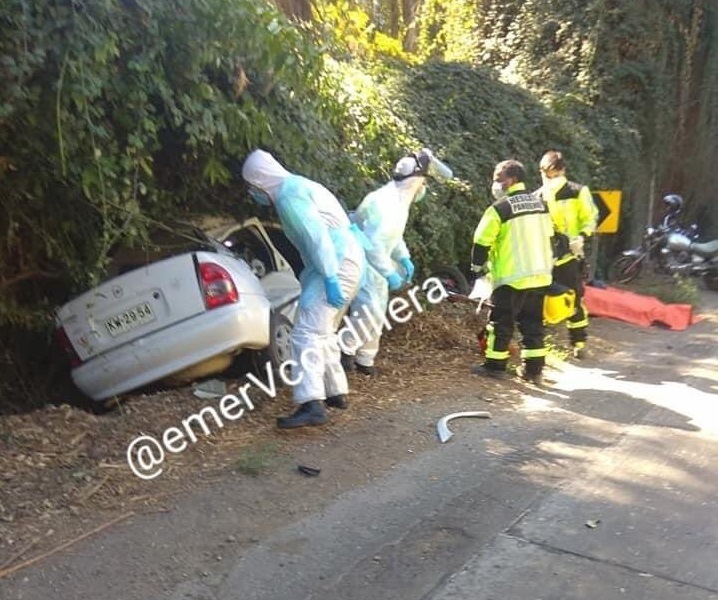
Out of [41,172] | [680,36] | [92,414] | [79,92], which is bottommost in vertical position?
[92,414]

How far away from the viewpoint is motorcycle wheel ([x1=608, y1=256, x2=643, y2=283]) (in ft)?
43.7

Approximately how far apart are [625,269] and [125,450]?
395 inches

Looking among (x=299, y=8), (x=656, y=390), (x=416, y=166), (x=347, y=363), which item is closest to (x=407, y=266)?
(x=416, y=166)

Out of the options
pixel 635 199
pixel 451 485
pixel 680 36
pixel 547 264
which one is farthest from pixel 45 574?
A: pixel 680 36

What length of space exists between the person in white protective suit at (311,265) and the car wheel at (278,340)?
0.71 metres

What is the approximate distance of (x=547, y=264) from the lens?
7.18m

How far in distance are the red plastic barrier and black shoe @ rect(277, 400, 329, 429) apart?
5.59 meters

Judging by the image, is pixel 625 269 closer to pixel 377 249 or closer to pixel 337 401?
pixel 377 249

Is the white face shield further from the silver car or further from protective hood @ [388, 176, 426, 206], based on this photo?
the silver car

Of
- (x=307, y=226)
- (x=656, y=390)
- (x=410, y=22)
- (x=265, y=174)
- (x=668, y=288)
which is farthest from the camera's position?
(x=410, y=22)

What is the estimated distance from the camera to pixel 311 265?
5.77 meters

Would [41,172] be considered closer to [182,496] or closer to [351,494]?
[182,496]

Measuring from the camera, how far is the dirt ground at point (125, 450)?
14.5ft

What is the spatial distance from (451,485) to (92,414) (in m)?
2.51
